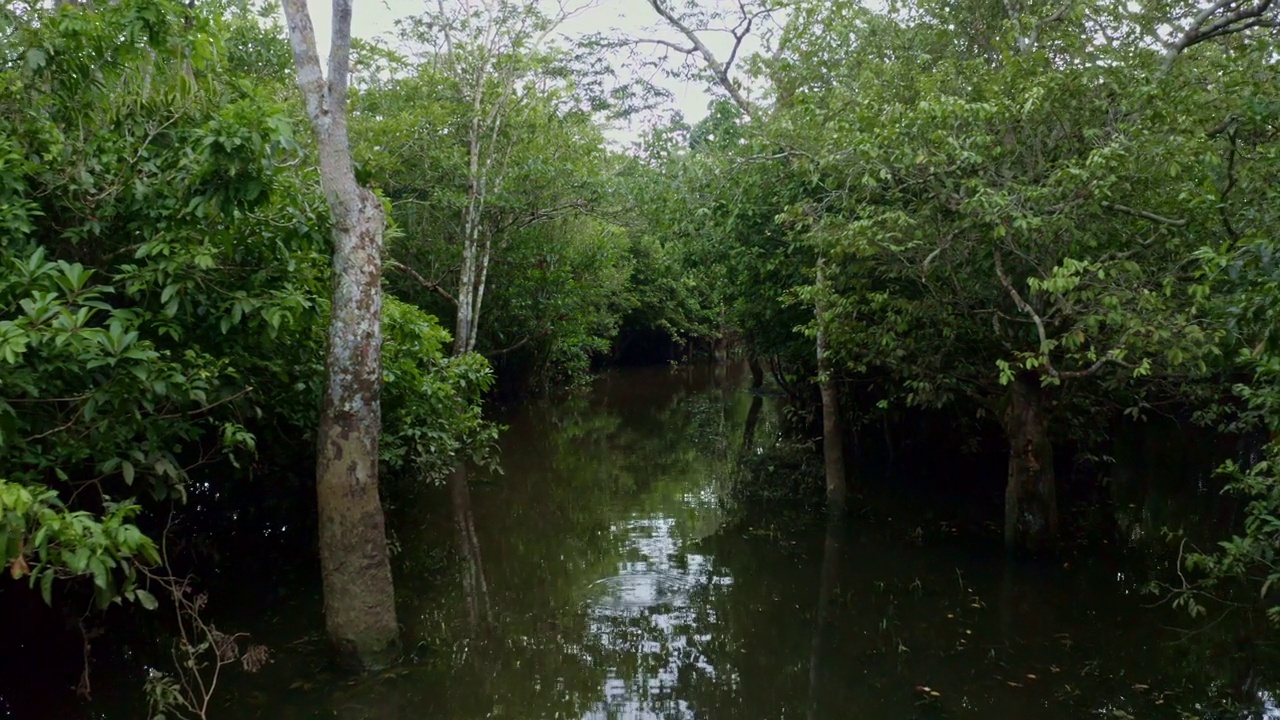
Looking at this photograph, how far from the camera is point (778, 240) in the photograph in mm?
12242

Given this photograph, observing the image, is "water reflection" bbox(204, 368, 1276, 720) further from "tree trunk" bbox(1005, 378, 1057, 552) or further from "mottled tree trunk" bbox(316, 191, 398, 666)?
"mottled tree trunk" bbox(316, 191, 398, 666)

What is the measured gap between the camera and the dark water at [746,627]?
21.2 feet

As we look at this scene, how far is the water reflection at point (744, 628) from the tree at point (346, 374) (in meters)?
0.71

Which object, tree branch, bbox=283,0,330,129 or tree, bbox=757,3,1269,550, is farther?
tree, bbox=757,3,1269,550

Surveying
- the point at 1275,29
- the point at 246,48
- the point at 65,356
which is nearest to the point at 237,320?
the point at 65,356

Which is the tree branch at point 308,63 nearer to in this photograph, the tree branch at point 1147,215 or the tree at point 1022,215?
the tree at point 1022,215

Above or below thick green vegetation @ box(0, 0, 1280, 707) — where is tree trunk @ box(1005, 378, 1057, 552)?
below

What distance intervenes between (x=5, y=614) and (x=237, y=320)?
119 inches

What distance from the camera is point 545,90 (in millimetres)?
17469

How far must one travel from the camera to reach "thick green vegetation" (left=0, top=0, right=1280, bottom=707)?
202 inches

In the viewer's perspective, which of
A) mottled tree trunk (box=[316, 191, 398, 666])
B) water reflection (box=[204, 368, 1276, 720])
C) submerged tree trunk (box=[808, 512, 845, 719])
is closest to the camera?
mottled tree trunk (box=[316, 191, 398, 666])

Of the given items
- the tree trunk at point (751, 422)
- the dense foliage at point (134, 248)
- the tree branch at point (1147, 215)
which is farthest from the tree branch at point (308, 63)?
the tree trunk at point (751, 422)

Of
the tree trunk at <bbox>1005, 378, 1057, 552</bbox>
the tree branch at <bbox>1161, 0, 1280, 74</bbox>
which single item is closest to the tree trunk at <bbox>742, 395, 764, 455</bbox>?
the tree trunk at <bbox>1005, 378, 1057, 552</bbox>

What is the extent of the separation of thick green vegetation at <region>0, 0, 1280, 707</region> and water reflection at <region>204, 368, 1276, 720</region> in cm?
101
